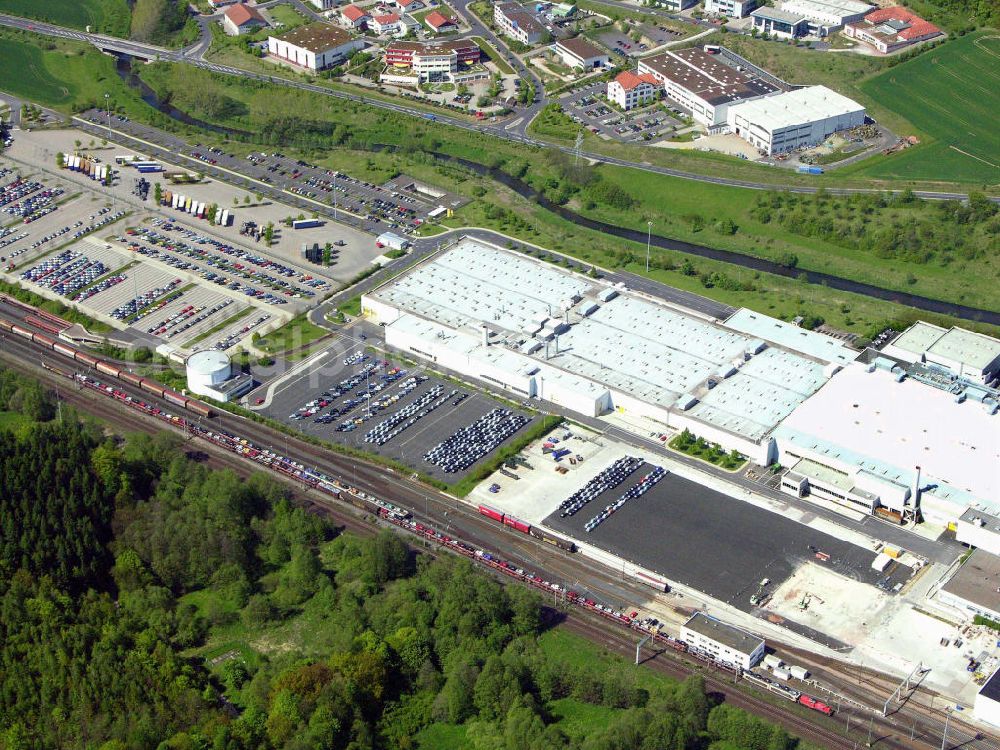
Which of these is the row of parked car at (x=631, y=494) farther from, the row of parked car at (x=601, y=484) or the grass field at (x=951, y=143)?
the grass field at (x=951, y=143)

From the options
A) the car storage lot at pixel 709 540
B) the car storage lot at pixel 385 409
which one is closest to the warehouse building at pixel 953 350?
the car storage lot at pixel 709 540

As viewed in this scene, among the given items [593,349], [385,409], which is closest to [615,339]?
[593,349]

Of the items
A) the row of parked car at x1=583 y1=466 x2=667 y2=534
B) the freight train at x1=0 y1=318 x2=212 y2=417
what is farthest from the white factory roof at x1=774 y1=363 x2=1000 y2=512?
the freight train at x1=0 y1=318 x2=212 y2=417

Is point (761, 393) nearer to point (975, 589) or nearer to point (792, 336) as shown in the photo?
point (792, 336)

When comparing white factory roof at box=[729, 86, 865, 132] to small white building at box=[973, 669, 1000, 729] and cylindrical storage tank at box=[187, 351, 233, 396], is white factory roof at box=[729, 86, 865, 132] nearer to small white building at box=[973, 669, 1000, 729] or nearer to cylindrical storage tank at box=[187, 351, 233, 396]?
cylindrical storage tank at box=[187, 351, 233, 396]

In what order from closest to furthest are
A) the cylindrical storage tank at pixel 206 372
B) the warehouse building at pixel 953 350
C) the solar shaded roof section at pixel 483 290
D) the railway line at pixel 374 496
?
the railway line at pixel 374 496 → the warehouse building at pixel 953 350 → the cylindrical storage tank at pixel 206 372 → the solar shaded roof section at pixel 483 290

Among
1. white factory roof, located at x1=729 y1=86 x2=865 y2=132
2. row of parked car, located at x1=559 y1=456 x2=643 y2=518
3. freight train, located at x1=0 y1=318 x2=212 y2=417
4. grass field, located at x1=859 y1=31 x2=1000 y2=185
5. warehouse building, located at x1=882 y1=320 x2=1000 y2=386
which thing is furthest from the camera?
white factory roof, located at x1=729 y1=86 x2=865 y2=132

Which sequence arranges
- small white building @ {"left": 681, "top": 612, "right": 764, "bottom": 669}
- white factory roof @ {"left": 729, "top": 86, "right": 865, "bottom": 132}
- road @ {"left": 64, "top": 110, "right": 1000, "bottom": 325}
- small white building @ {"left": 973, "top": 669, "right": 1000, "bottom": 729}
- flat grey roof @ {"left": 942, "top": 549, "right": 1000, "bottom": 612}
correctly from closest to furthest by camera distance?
small white building @ {"left": 973, "top": 669, "right": 1000, "bottom": 729}, small white building @ {"left": 681, "top": 612, "right": 764, "bottom": 669}, flat grey roof @ {"left": 942, "top": 549, "right": 1000, "bottom": 612}, road @ {"left": 64, "top": 110, "right": 1000, "bottom": 325}, white factory roof @ {"left": 729, "top": 86, "right": 865, "bottom": 132}
